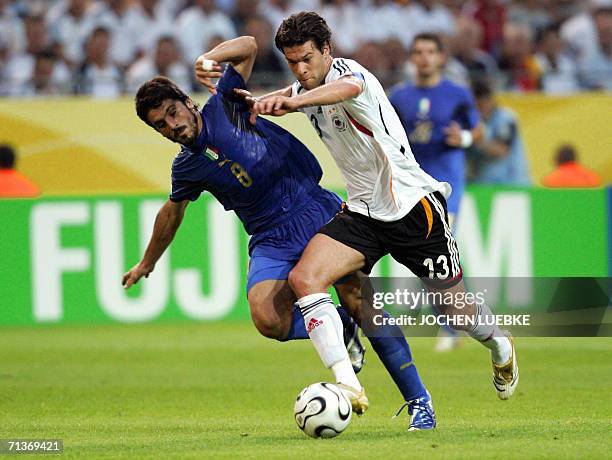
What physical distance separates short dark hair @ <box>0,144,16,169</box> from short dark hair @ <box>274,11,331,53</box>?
7631mm

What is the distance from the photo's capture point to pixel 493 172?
50.5ft

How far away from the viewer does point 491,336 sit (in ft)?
23.6

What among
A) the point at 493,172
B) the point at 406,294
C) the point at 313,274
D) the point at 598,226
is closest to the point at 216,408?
the point at 313,274

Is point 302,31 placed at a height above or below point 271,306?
above

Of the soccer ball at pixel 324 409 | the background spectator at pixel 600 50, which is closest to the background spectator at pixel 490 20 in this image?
the background spectator at pixel 600 50

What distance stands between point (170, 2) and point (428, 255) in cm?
1083

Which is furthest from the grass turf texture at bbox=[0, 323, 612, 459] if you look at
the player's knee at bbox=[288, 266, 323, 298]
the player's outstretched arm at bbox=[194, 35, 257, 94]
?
the player's outstretched arm at bbox=[194, 35, 257, 94]

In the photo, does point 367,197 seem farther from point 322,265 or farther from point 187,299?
point 187,299

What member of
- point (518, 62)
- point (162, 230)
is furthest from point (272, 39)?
point (162, 230)

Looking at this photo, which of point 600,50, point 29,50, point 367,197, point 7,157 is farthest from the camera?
point 600,50

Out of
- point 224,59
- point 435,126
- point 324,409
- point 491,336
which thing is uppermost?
point 224,59

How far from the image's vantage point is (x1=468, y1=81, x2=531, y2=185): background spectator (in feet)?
49.9

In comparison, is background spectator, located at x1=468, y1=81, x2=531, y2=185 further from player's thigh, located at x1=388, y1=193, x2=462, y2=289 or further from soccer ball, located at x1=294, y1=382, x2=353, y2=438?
soccer ball, located at x1=294, y1=382, x2=353, y2=438

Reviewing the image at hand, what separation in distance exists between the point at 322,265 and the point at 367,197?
0.52 metres
